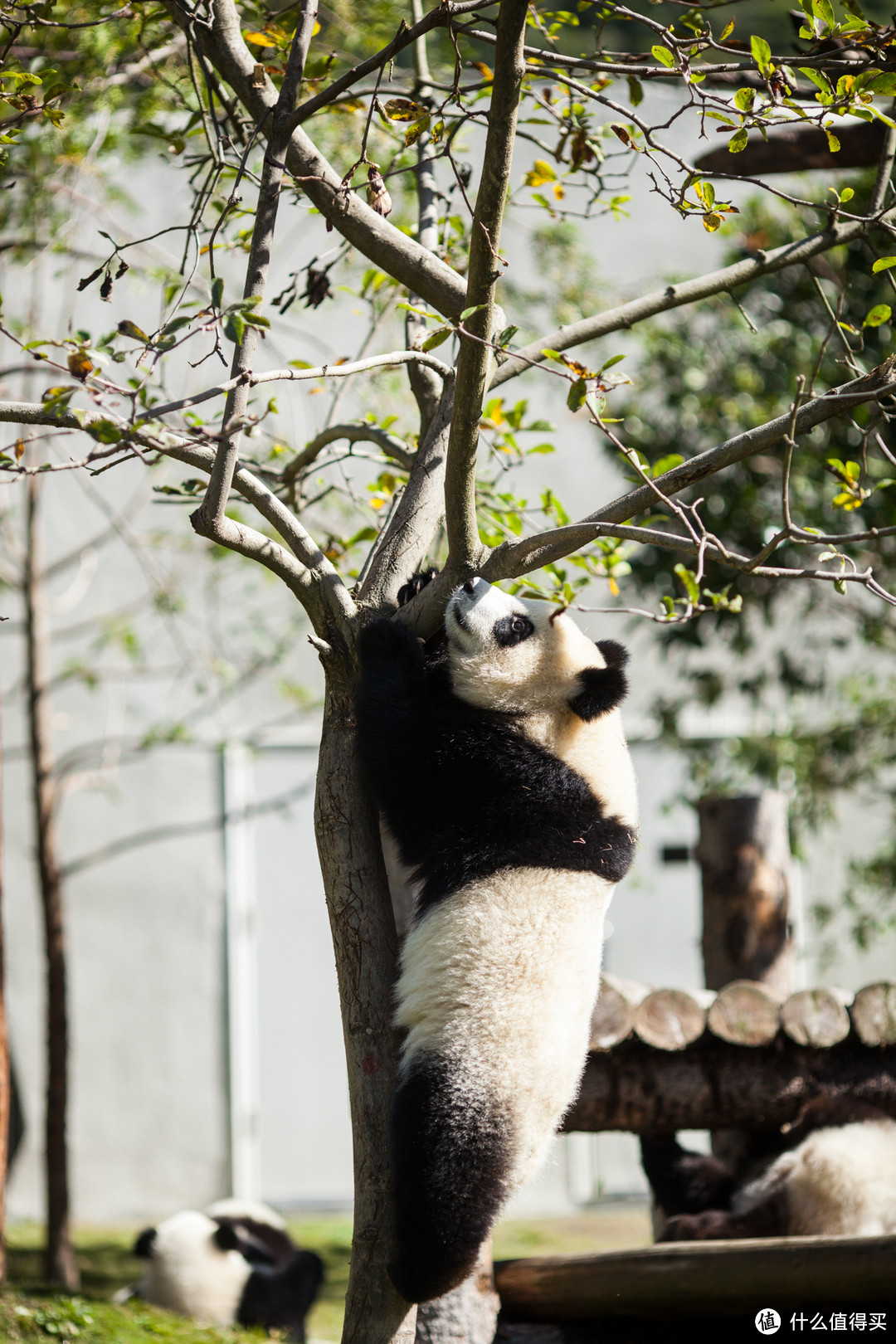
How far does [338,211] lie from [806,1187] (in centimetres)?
302

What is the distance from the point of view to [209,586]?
665cm

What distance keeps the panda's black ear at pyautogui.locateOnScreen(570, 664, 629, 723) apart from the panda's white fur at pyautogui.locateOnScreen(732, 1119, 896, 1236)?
176 centimetres

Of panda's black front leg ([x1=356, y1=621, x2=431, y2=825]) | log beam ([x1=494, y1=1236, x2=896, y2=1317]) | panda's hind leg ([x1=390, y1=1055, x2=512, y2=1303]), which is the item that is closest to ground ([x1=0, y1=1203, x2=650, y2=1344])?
log beam ([x1=494, y1=1236, x2=896, y2=1317])

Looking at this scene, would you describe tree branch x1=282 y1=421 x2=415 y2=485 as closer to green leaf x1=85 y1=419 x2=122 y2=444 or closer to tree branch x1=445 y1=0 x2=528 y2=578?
tree branch x1=445 y1=0 x2=528 y2=578

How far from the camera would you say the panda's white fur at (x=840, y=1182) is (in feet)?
11.5

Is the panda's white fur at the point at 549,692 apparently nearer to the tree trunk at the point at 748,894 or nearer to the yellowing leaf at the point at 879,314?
the yellowing leaf at the point at 879,314

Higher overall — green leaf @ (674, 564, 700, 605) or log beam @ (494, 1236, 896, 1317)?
green leaf @ (674, 564, 700, 605)

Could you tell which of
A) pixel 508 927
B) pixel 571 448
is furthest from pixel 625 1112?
pixel 571 448

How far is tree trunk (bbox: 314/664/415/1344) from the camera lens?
221cm

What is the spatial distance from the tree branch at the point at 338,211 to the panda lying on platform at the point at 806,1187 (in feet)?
8.70

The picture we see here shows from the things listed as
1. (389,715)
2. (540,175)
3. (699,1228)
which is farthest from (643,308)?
(699,1228)

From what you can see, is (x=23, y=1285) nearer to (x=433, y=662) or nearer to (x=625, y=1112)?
(x=625, y=1112)

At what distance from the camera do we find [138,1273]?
6.29 meters

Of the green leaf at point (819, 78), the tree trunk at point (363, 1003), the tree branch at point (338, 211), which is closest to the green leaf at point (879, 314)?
the green leaf at point (819, 78)
